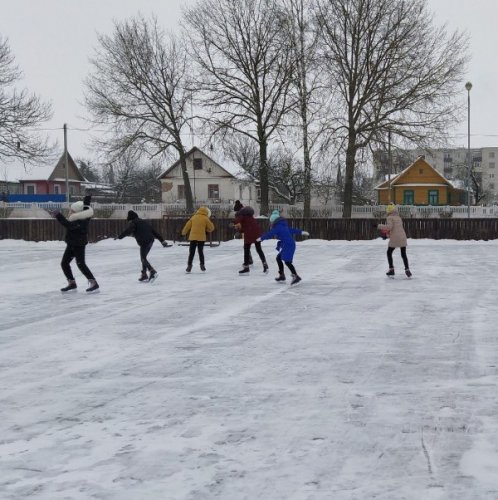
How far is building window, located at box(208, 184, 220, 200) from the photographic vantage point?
223ft

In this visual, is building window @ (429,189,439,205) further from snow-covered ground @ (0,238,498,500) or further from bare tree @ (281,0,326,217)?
snow-covered ground @ (0,238,498,500)

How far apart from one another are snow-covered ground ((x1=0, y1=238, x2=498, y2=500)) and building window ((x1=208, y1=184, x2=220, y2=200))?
187ft

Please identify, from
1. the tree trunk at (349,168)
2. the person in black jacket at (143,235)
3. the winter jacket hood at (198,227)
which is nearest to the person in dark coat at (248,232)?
the winter jacket hood at (198,227)

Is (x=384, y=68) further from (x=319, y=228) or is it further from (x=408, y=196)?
(x=408, y=196)

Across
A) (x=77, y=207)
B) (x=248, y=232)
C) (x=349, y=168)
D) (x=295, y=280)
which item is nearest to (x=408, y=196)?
(x=349, y=168)

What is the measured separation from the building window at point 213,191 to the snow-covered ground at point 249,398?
187ft

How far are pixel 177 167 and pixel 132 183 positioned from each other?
Result: 26.8 metres

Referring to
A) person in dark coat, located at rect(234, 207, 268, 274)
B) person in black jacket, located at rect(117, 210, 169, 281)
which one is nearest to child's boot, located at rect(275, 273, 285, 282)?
person in dark coat, located at rect(234, 207, 268, 274)

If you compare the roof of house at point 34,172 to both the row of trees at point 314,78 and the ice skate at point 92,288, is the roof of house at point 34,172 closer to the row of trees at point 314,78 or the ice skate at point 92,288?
the row of trees at point 314,78

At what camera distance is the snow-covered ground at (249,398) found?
3.57 metres

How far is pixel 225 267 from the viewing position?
17.7m

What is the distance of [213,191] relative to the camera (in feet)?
224

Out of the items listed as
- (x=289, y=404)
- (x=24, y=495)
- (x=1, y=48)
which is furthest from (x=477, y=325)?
(x=1, y=48)

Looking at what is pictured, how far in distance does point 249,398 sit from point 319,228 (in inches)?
1108
